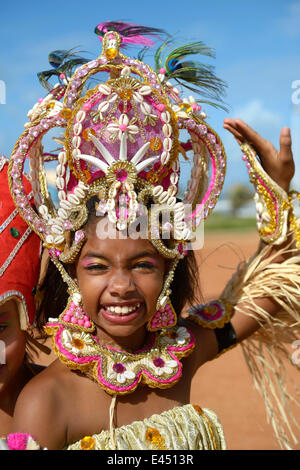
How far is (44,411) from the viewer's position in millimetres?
2016

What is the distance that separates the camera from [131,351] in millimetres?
2301

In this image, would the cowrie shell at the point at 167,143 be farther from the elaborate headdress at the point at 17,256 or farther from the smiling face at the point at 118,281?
the elaborate headdress at the point at 17,256

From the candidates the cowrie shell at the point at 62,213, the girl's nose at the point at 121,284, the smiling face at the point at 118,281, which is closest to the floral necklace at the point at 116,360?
the smiling face at the point at 118,281

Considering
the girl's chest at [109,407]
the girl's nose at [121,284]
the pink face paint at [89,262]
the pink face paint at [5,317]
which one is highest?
the pink face paint at [89,262]

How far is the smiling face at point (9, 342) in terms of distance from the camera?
7.21ft

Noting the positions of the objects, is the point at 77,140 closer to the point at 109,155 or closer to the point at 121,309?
the point at 109,155

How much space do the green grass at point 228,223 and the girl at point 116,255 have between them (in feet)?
90.5

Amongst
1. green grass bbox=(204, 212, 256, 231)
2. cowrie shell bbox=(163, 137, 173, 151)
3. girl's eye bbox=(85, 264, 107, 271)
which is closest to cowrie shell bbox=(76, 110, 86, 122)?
cowrie shell bbox=(163, 137, 173, 151)

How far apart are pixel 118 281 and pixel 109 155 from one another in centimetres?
51

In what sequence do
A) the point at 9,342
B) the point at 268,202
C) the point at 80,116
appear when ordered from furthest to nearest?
the point at 268,202, the point at 9,342, the point at 80,116

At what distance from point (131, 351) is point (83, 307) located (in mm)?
320

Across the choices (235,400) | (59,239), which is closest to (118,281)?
(59,239)

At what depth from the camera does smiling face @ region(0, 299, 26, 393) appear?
A: 2.20 metres

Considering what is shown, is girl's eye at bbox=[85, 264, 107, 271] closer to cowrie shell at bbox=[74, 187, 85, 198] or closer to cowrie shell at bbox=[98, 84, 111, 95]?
cowrie shell at bbox=[74, 187, 85, 198]
